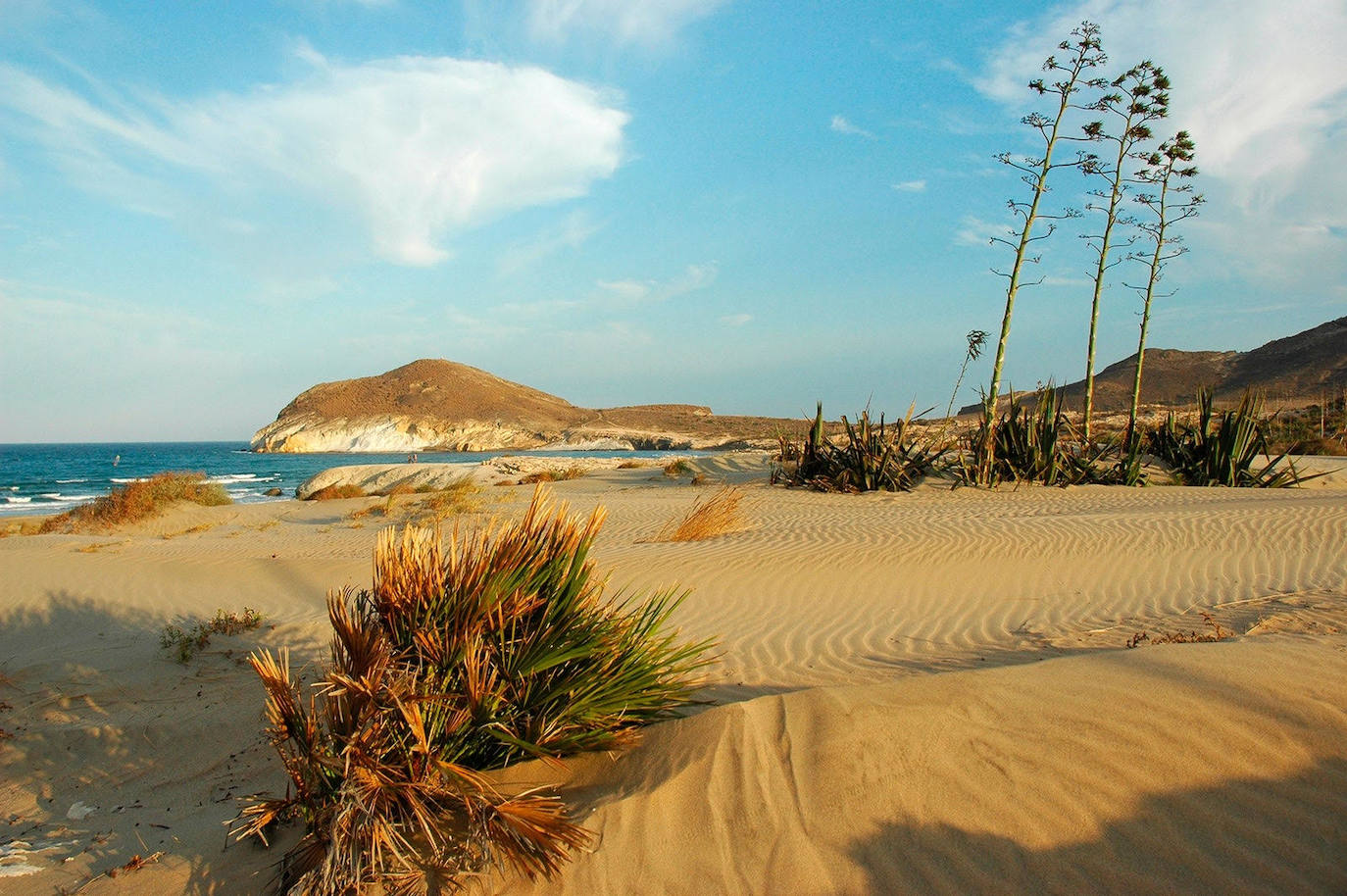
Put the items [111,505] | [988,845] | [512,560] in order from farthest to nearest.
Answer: [111,505] → [512,560] → [988,845]

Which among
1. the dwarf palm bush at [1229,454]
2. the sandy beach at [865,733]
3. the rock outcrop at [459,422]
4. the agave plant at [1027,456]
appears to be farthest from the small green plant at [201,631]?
the rock outcrop at [459,422]

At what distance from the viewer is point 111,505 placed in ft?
56.7

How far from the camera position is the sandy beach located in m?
2.75

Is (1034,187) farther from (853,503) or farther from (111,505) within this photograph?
(111,505)

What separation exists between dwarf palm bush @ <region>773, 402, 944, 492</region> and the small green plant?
496 inches

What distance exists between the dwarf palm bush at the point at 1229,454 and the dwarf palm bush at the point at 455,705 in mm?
18002

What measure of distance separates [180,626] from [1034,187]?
1853cm

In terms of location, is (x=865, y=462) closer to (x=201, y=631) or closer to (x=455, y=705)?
(x=201, y=631)

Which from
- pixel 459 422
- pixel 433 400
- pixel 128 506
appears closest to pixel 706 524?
pixel 128 506

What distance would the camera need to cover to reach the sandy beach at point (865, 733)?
2748 millimetres

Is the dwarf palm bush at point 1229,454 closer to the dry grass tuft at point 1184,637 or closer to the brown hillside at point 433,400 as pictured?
the dry grass tuft at point 1184,637

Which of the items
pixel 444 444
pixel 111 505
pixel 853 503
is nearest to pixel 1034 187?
pixel 853 503

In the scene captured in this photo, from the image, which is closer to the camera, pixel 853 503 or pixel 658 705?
pixel 658 705

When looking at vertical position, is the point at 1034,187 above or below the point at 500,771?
above
